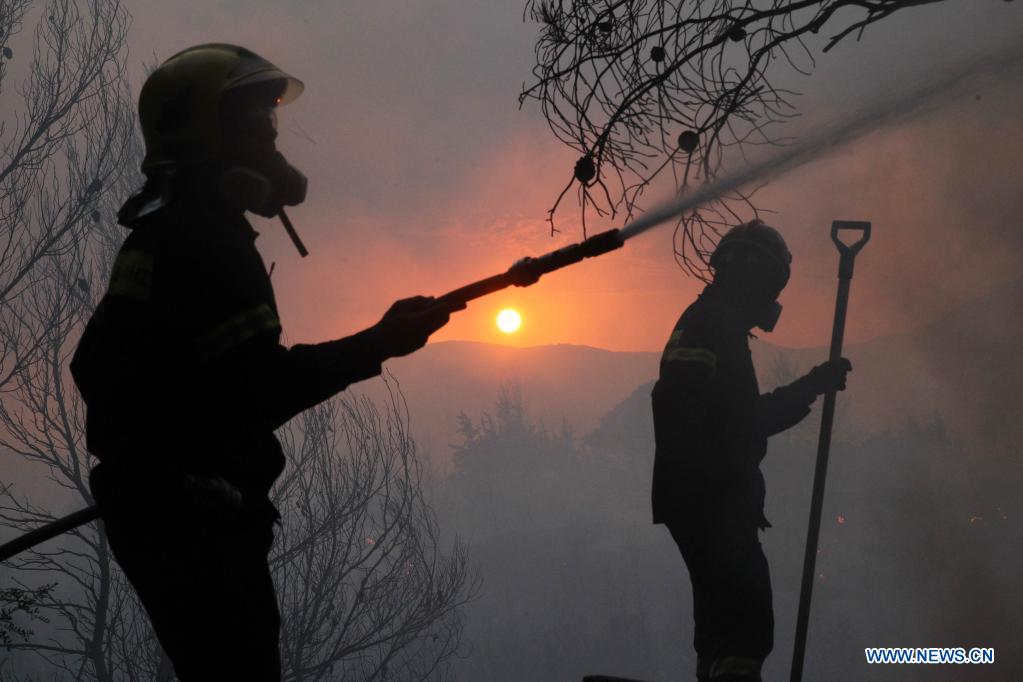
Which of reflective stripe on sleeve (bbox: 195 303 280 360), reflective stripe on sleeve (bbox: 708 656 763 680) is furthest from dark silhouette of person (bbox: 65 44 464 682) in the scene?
reflective stripe on sleeve (bbox: 708 656 763 680)

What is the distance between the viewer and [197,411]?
2537 millimetres

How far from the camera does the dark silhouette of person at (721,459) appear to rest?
404 centimetres

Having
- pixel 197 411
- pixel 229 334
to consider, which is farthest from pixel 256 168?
pixel 197 411

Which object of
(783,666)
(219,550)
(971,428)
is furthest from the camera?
(971,428)

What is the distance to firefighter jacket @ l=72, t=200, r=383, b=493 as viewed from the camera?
8.29 feet

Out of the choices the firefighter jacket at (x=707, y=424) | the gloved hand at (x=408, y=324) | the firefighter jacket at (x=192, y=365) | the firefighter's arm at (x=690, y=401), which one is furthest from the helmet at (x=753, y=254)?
the firefighter jacket at (x=192, y=365)

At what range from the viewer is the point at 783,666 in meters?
90.5

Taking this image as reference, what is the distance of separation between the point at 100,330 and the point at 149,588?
710 mm

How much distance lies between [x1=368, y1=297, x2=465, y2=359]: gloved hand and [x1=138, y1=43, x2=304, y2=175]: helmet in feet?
2.26

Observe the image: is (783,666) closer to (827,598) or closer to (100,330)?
(827,598)

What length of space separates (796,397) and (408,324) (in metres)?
2.93

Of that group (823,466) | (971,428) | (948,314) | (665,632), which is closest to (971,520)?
(971,428)

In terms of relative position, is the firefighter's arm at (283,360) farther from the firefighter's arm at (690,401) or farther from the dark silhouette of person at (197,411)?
the firefighter's arm at (690,401)

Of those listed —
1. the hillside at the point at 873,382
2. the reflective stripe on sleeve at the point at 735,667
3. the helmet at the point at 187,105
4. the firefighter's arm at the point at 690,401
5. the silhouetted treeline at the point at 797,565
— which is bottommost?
the reflective stripe on sleeve at the point at 735,667
